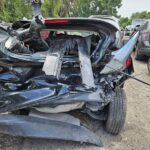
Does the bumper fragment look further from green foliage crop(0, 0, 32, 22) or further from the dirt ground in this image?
green foliage crop(0, 0, 32, 22)

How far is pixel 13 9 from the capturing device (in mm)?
21656

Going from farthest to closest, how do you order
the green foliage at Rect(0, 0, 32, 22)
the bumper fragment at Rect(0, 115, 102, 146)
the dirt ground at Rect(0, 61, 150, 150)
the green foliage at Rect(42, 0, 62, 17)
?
the green foliage at Rect(42, 0, 62, 17)
the green foliage at Rect(0, 0, 32, 22)
the dirt ground at Rect(0, 61, 150, 150)
the bumper fragment at Rect(0, 115, 102, 146)

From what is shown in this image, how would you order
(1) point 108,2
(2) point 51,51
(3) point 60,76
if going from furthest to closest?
(1) point 108,2
(2) point 51,51
(3) point 60,76

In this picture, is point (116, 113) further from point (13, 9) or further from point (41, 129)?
point (13, 9)

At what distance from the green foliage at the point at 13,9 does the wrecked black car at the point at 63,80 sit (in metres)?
A: 16.0

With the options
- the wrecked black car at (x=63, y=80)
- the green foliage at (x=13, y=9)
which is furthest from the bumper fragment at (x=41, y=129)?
the green foliage at (x=13, y=9)

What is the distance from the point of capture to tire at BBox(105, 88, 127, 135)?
391 cm

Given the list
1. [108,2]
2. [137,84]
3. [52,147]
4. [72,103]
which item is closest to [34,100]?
[72,103]

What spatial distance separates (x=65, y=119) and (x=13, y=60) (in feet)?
3.26

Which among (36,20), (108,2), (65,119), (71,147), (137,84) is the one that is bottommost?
(108,2)

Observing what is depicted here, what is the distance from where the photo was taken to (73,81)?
12.0 feet

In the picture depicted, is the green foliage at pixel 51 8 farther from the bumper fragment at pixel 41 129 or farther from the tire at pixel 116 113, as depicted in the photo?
the bumper fragment at pixel 41 129

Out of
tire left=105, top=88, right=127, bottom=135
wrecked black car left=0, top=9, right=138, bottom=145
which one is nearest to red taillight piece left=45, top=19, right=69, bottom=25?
wrecked black car left=0, top=9, right=138, bottom=145

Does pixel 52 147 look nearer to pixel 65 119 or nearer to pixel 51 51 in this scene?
pixel 65 119
